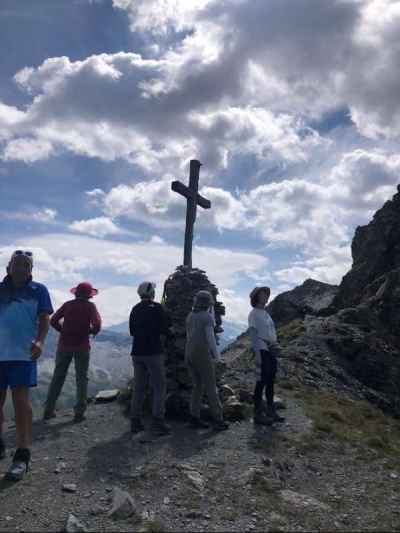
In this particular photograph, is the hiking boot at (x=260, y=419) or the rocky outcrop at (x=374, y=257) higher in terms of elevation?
the rocky outcrop at (x=374, y=257)

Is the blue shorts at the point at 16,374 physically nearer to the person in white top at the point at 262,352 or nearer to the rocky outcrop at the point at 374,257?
the person in white top at the point at 262,352

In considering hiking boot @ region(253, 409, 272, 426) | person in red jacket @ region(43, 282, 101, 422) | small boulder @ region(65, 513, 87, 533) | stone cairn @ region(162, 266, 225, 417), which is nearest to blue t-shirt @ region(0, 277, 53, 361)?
small boulder @ region(65, 513, 87, 533)

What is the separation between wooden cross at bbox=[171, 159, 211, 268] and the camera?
14062mm

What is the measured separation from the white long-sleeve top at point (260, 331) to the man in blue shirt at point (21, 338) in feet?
18.7

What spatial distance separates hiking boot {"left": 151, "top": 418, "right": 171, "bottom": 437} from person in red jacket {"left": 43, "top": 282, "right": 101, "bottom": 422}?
2228mm

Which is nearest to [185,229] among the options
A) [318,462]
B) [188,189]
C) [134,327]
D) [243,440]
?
[188,189]

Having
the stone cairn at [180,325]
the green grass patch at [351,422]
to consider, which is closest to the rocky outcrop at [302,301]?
the green grass patch at [351,422]

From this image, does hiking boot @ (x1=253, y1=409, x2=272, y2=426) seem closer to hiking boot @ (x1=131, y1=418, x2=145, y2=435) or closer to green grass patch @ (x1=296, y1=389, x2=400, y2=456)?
green grass patch @ (x1=296, y1=389, x2=400, y2=456)

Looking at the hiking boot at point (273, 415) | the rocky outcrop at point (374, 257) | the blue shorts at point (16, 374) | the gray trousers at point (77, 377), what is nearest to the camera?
the blue shorts at point (16, 374)

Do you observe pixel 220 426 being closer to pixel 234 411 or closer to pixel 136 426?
pixel 234 411

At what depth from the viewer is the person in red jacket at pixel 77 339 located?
1170 centimetres

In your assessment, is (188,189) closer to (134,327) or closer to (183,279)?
(183,279)

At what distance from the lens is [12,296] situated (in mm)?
7426

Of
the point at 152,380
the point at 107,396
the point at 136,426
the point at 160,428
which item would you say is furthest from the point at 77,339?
the point at 160,428
